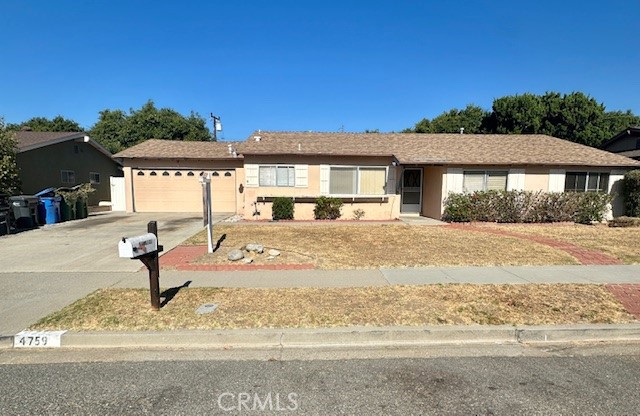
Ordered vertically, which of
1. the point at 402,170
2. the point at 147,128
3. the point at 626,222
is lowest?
the point at 626,222

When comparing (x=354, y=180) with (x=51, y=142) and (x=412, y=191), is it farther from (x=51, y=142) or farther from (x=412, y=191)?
(x=51, y=142)

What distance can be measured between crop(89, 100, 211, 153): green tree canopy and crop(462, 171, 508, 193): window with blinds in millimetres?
33287

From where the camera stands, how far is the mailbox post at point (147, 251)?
12.7 ft

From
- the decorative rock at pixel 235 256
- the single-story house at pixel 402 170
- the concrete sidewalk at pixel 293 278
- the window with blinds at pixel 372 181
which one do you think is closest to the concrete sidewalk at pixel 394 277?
the concrete sidewalk at pixel 293 278

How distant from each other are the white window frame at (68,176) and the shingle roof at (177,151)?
263cm

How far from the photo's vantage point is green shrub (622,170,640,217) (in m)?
13.3

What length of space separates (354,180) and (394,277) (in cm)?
898

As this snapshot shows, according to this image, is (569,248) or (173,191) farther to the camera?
(173,191)

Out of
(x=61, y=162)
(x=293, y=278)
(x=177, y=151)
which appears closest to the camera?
(x=293, y=278)

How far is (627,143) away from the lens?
74.3ft

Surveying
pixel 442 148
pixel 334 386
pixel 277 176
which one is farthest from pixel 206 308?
pixel 442 148

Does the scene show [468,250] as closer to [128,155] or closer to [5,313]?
[5,313]

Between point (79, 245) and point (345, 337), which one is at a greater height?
point (79, 245)

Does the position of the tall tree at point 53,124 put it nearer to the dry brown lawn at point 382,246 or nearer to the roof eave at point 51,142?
the roof eave at point 51,142
